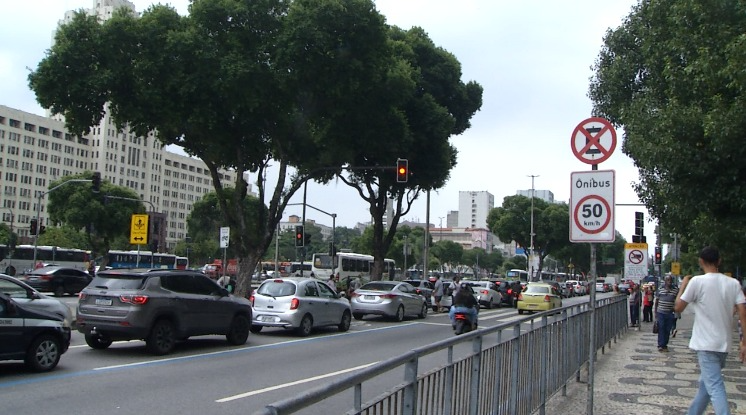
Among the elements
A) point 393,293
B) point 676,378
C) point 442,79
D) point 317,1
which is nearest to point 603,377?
point 676,378

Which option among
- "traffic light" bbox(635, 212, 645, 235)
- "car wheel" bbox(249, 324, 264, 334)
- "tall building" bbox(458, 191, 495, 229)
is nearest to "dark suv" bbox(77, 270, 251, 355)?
"car wheel" bbox(249, 324, 264, 334)

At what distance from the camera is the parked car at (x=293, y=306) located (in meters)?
17.4

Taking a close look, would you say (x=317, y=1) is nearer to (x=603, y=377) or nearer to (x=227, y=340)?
(x=227, y=340)

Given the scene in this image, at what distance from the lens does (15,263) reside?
5350 cm

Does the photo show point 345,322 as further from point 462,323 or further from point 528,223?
point 528,223

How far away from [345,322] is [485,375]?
14432mm

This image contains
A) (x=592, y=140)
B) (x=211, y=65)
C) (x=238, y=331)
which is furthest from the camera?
(x=211, y=65)

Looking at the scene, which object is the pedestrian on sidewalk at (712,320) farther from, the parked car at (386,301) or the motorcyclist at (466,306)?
the parked car at (386,301)

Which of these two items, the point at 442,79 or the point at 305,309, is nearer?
the point at 305,309

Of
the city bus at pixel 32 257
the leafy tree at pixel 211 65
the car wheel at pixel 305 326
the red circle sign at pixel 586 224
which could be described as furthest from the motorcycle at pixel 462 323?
the city bus at pixel 32 257

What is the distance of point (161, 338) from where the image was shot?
13.1m

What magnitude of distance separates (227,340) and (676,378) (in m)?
9.67

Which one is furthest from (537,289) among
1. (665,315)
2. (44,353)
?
(44,353)

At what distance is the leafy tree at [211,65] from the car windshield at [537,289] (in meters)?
12.4
